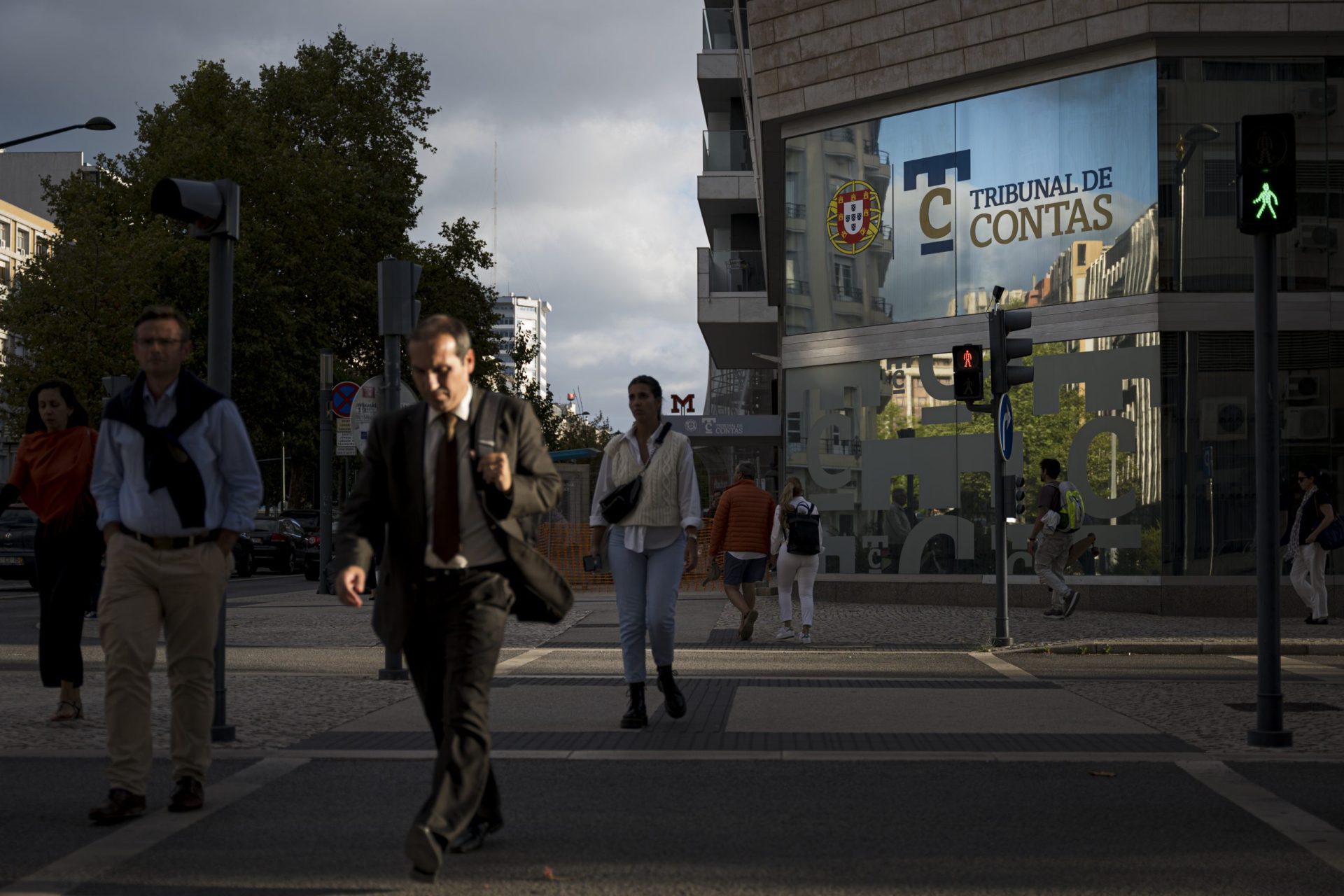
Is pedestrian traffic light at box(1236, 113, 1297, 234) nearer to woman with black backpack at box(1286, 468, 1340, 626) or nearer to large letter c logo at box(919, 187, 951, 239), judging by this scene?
woman with black backpack at box(1286, 468, 1340, 626)

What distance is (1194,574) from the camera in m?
20.8

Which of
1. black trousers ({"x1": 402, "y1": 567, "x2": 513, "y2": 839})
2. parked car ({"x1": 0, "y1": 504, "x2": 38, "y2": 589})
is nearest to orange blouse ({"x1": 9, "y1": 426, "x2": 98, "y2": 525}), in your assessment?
black trousers ({"x1": 402, "y1": 567, "x2": 513, "y2": 839})

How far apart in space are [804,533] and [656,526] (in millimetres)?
7575

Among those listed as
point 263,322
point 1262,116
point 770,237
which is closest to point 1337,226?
point 770,237

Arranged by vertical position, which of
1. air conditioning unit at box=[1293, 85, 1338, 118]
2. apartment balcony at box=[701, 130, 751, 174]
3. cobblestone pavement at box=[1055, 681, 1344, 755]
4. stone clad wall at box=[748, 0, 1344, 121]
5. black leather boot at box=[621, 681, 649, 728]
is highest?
apartment balcony at box=[701, 130, 751, 174]

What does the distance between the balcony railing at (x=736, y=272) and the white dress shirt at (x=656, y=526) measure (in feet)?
85.7

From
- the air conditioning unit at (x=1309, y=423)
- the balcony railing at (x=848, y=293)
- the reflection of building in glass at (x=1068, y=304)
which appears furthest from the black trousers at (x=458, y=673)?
the balcony railing at (x=848, y=293)

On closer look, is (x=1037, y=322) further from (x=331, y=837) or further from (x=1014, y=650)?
(x=331, y=837)

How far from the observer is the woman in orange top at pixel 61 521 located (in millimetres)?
8602

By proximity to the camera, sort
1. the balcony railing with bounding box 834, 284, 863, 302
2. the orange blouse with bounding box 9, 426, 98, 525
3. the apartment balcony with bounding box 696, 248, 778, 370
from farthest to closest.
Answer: the apartment balcony with bounding box 696, 248, 778, 370 → the balcony railing with bounding box 834, 284, 863, 302 → the orange blouse with bounding box 9, 426, 98, 525

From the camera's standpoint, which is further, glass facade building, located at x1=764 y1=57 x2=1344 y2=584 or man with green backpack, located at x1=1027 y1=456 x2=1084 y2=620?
glass facade building, located at x1=764 y1=57 x2=1344 y2=584

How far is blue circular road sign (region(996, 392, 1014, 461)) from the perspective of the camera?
15195mm

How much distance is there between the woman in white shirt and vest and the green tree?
3195 cm

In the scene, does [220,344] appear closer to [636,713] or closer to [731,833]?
[636,713]
